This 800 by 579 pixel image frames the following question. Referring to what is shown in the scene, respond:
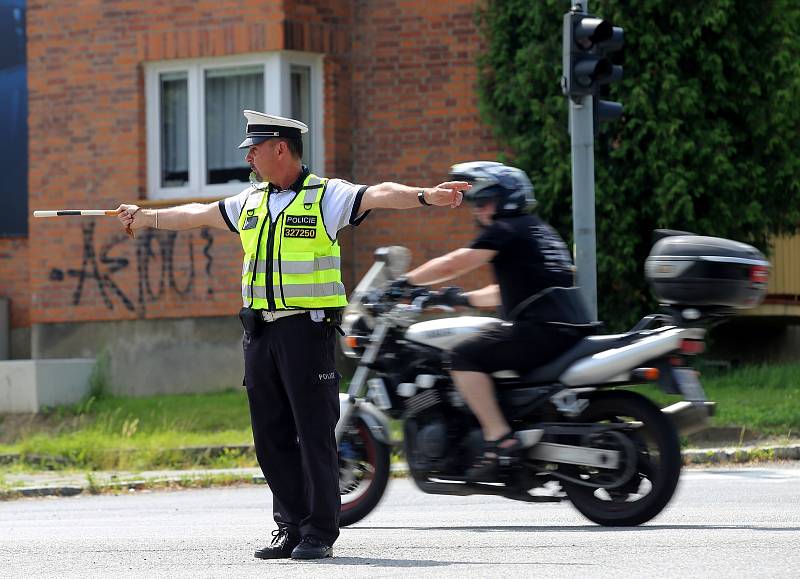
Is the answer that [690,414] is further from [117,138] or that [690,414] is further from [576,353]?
[117,138]

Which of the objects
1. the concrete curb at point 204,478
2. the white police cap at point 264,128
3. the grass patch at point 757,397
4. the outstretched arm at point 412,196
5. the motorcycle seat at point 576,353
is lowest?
the concrete curb at point 204,478

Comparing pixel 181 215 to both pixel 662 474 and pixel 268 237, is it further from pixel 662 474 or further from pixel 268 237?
pixel 662 474

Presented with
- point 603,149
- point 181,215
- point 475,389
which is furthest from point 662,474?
point 603,149

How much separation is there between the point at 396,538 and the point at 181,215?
1903mm

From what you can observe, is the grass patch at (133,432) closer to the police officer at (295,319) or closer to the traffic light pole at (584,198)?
the traffic light pole at (584,198)

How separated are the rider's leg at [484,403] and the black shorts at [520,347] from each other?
0.05 metres

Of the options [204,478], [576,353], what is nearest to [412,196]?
[576,353]

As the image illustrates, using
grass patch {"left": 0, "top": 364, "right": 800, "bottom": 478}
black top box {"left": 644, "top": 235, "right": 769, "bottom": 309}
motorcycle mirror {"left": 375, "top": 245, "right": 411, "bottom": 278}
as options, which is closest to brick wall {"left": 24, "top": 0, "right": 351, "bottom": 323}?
grass patch {"left": 0, "top": 364, "right": 800, "bottom": 478}

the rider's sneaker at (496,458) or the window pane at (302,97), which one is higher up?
the window pane at (302,97)

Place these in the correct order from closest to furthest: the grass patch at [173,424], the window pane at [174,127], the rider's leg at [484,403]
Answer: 1. the rider's leg at [484,403]
2. the grass patch at [173,424]
3. the window pane at [174,127]

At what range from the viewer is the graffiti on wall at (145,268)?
59.1 feet

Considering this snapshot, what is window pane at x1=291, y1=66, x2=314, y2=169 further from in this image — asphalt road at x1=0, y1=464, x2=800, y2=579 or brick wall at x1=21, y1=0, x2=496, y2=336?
asphalt road at x1=0, y1=464, x2=800, y2=579

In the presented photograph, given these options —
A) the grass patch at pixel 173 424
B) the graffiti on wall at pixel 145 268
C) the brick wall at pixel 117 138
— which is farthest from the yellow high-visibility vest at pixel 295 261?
the graffiti on wall at pixel 145 268

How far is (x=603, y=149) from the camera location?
16828 millimetres
